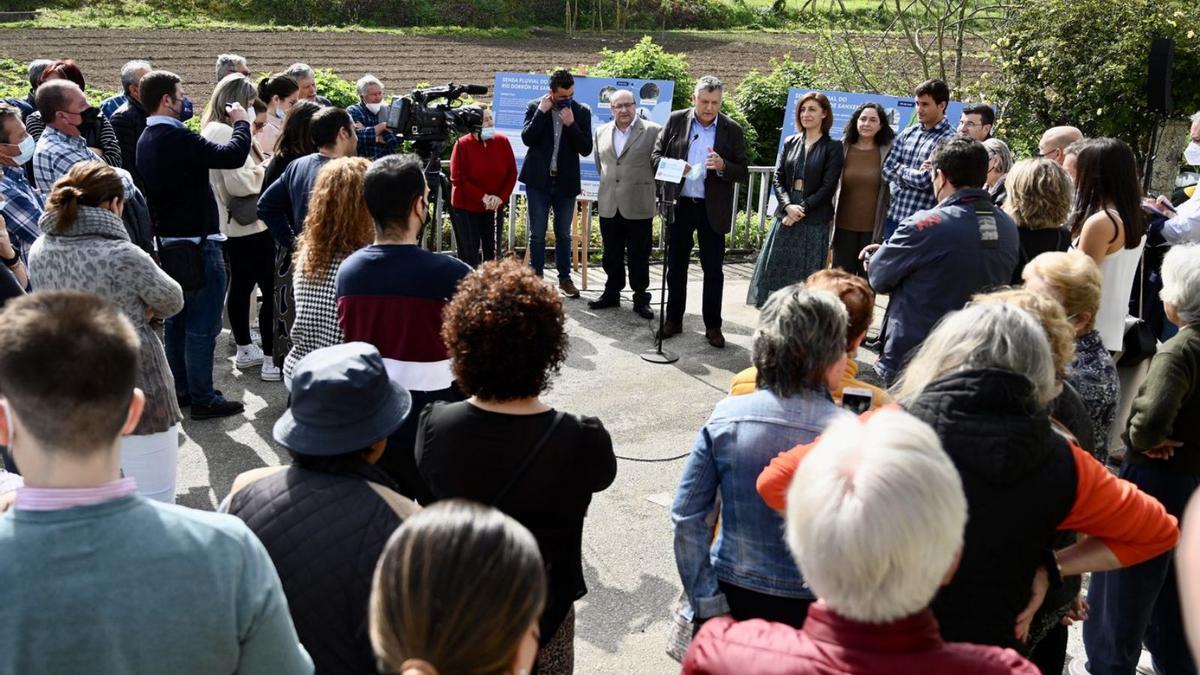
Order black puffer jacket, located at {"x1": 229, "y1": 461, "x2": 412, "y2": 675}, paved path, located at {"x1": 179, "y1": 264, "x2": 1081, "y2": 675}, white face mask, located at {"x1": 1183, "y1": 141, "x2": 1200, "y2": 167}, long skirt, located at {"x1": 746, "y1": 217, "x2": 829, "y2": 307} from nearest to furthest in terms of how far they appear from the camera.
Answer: black puffer jacket, located at {"x1": 229, "y1": 461, "x2": 412, "y2": 675} → paved path, located at {"x1": 179, "y1": 264, "x2": 1081, "y2": 675} → white face mask, located at {"x1": 1183, "y1": 141, "x2": 1200, "y2": 167} → long skirt, located at {"x1": 746, "y1": 217, "x2": 829, "y2": 307}

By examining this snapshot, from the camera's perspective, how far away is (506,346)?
2643mm

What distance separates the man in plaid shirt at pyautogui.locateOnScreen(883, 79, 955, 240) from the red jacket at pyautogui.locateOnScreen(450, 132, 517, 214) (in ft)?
9.27

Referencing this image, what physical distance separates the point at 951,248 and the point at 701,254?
3.21 meters

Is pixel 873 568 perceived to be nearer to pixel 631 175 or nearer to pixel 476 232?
pixel 631 175

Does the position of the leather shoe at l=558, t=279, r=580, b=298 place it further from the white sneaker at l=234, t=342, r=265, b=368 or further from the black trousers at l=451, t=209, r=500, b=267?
the white sneaker at l=234, t=342, r=265, b=368

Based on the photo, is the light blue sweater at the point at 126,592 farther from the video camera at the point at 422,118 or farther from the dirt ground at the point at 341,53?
the dirt ground at the point at 341,53

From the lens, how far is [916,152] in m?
7.06

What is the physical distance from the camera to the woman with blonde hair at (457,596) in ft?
4.97

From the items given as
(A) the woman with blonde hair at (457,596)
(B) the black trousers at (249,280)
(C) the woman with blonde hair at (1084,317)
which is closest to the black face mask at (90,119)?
(B) the black trousers at (249,280)

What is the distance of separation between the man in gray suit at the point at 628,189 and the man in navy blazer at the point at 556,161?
0.73ft

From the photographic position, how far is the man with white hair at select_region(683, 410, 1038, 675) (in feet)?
5.34

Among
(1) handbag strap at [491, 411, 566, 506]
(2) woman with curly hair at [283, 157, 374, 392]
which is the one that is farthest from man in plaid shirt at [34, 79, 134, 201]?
(1) handbag strap at [491, 411, 566, 506]

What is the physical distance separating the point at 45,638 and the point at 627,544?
10.4ft

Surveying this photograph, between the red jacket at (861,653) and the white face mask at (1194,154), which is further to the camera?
the white face mask at (1194,154)
